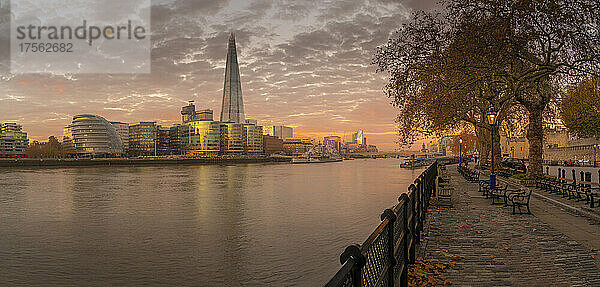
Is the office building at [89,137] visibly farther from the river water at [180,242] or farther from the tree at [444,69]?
the tree at [444,69]

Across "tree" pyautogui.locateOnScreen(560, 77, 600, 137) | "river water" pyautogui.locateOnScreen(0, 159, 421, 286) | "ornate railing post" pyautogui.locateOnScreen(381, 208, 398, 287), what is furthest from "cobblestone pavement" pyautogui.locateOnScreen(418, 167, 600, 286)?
"tree" pyautogui.locateOnScreen(560, 77, 600, 137)

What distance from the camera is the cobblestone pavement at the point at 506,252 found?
7.64 metres

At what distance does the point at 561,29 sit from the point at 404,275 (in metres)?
20.5

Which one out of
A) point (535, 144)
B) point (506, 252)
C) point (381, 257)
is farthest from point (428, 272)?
point (535, 144)

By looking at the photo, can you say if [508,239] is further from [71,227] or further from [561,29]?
[71,227]

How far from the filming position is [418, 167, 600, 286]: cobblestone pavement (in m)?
7.64

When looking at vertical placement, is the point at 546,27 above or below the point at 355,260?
above

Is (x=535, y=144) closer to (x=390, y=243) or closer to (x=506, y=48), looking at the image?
(x=506, y=48)

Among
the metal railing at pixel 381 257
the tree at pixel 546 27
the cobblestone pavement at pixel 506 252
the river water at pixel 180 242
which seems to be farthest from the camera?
the tree at pixel 546 27

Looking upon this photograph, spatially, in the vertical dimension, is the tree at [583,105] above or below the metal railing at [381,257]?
above

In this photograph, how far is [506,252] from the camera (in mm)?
9703

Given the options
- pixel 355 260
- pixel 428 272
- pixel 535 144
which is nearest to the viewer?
pixel 355 260

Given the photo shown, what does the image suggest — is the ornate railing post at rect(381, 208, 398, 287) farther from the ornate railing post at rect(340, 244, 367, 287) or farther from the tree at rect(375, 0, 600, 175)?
the tree at rect(375, 0, 600, 175)

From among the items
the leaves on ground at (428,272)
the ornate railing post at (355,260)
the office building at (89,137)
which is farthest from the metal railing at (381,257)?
the office building at (89,137)
